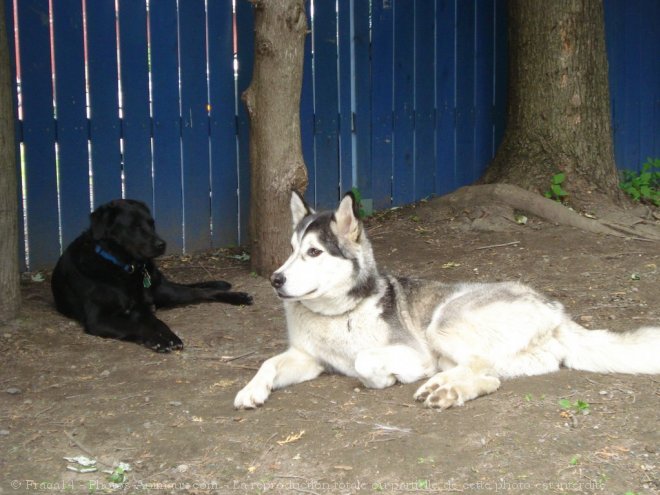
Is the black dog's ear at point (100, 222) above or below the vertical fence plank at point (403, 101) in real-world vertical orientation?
below

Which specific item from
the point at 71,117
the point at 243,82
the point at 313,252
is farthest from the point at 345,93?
the point at 313,252

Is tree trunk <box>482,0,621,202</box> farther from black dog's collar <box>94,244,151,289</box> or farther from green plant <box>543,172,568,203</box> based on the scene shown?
black dog's collar <box>94,244,151,289</box>

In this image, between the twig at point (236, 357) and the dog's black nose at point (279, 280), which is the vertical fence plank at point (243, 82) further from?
the dog's black nose at point (279, 280)

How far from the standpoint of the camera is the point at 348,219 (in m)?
4.53

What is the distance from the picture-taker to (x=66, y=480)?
339 cm

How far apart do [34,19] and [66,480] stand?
4857 mm

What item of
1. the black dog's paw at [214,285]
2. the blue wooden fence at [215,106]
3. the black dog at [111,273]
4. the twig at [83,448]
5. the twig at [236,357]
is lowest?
the twig at [236,357]

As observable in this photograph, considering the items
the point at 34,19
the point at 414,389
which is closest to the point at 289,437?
the point at 414,389

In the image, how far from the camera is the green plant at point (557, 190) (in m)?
8.48

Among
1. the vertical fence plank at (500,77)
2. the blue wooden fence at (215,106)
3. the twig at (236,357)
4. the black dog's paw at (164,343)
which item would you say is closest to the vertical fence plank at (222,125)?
the blue wooden fence at (215,106)

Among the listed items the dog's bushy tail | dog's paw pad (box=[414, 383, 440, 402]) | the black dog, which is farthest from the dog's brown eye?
the black dog

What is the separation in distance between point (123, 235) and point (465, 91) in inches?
207

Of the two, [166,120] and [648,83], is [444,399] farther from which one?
[648,83]

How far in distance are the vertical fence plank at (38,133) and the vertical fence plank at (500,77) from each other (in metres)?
5.39
